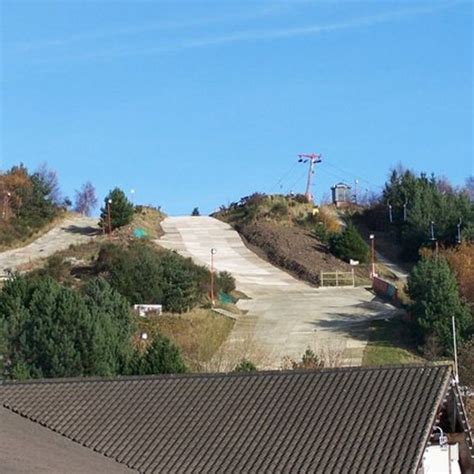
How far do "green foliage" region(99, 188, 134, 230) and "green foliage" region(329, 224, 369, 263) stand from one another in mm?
12756

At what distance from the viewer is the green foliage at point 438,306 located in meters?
48.5

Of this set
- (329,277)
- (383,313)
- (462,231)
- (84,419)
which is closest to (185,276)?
(383,313)

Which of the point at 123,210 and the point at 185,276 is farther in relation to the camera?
the point at 123,210

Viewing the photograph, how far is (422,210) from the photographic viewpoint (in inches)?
3054

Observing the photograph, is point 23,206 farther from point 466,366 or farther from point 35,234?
point 466,366

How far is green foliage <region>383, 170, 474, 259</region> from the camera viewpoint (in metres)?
74.2

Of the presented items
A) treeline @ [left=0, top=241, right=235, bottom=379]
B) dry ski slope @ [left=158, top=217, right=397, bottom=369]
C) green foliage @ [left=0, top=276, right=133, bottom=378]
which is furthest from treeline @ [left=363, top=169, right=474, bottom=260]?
A: green foliage @ [left=0, top=276, right=133, bottom=378]

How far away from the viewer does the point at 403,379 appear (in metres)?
24.0

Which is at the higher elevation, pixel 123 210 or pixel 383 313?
pixel 123 210

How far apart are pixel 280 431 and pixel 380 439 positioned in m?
1.85

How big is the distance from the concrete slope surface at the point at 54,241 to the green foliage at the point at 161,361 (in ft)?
96.8

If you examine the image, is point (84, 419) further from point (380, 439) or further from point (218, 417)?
point (380, 439)

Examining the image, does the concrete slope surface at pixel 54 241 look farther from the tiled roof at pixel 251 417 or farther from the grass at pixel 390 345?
the tiled roof at pixel 251 417

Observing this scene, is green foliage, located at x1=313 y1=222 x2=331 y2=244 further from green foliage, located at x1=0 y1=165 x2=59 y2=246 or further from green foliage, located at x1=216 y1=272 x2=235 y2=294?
green foliage, located at x1=0 y1=165 x2=59 y2=246
